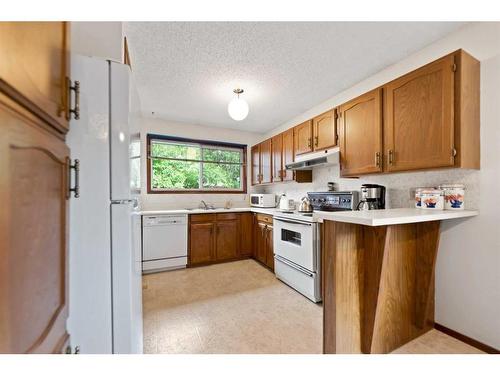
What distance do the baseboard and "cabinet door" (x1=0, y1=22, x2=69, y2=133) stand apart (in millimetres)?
2725

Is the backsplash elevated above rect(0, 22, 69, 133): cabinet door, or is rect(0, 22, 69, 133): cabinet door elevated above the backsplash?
rect(0, 22, 69, 133): cabinet door

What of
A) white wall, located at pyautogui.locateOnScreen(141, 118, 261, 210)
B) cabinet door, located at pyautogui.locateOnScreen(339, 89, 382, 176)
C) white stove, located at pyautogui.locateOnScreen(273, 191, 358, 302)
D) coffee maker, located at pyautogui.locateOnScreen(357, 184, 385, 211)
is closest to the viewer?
cabinet door, located at pyautogui.locateOnScreen(339, 89, 382, 176)

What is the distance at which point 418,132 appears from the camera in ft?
5.45

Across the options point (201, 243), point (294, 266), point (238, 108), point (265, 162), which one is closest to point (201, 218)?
point (201, 243)

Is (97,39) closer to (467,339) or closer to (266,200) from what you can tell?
(266,200)

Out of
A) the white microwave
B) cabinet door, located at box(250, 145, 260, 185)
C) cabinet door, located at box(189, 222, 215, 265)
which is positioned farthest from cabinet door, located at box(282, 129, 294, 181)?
cabinet door, located at box(189, 222, 215, 265)

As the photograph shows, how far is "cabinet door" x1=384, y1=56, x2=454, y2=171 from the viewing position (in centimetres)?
150

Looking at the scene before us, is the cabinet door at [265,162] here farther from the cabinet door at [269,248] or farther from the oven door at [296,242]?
the oven door at [296,242]

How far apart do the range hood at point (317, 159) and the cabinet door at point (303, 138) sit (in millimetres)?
89

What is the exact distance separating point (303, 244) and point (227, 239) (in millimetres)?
1488

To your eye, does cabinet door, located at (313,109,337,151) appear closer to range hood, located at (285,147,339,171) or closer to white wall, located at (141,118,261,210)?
range hood, located at (285,147,339,171)

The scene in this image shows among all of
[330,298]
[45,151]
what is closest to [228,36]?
[45,151]

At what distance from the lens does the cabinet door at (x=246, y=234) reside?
11.8 feet
